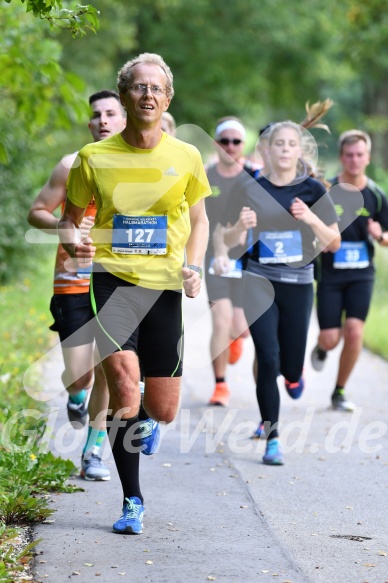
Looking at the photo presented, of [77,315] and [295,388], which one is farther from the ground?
[77,315]

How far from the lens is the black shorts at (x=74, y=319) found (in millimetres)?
6770

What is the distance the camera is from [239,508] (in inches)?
243

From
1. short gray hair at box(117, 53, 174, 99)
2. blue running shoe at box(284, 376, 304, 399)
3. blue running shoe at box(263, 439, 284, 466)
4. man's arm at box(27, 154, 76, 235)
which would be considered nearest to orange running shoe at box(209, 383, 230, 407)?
blue running shoe at box(284, 376, 304, 399)

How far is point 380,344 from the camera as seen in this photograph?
42.9 feet

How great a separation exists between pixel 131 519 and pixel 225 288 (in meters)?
4.67

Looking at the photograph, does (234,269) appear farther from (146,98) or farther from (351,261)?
(146,98)

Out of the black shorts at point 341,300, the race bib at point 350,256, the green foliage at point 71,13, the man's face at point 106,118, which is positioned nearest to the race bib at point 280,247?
the man's face at point 106,118

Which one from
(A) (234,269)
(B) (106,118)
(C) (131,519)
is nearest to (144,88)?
(B) (106,118)

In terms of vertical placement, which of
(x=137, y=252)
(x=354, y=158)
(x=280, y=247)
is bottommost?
(x=137, y=252)

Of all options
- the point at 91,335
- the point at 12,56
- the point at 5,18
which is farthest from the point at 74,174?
the point at 5,18

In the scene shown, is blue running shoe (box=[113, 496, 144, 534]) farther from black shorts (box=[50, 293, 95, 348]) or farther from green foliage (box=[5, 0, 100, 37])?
green foliage (box=[5, 0, 100, 37])

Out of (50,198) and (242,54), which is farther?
(242,54)

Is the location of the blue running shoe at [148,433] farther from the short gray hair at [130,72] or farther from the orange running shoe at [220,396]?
A: the orange running shoe at [220,396]

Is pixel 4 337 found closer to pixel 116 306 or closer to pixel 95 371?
pixel 95 371
